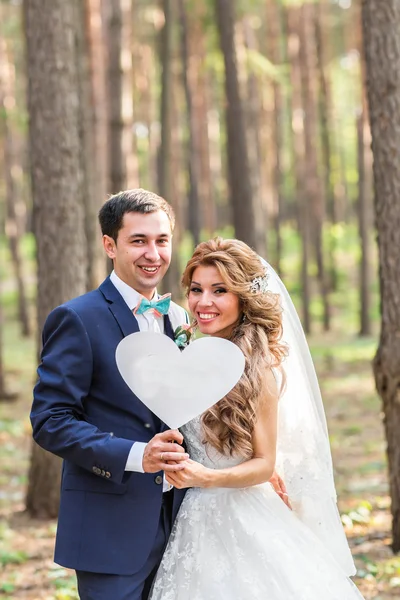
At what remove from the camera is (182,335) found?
11.2ft

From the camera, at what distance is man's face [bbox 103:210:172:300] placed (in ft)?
11.0

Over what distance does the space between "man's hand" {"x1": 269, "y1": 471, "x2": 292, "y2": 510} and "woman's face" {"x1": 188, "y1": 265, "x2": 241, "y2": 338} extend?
2.40ft

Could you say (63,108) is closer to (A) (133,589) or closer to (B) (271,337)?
(B) (271,337)

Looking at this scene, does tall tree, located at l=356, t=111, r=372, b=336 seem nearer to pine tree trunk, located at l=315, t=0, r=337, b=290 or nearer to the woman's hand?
pine tree trunk, located at l=315, t=0, r=337, b=290

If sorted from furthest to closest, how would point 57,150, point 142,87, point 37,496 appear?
1. point 142,87
2. point 37,496
3. point 57,150

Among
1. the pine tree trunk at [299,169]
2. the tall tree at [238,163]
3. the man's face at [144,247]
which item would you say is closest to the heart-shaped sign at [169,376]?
the man's face at [144,247]

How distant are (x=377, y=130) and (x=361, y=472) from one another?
15.5 ft

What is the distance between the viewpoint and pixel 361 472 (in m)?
9.47

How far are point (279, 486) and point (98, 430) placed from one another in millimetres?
931

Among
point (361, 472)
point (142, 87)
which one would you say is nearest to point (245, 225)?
point (361, 472)

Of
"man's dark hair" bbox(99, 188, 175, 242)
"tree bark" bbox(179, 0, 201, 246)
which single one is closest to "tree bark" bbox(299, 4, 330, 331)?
"tree bark" bbox(179, 0, 201, 246)

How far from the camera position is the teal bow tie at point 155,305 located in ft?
11.1

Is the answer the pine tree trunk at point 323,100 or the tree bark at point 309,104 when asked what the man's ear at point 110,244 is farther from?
the pine tree trunk at point 323,100

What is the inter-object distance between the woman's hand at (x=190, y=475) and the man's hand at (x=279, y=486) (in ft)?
1.98
